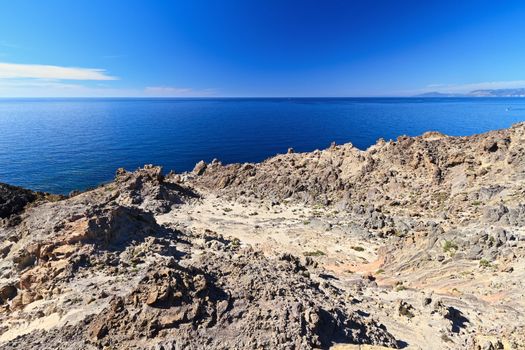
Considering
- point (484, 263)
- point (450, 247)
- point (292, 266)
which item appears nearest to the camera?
point (292, 266)

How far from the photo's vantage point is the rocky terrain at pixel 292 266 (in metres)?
16.1

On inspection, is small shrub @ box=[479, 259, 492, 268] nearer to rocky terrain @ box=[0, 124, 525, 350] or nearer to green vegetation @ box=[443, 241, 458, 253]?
rocky terrain @ box=[0, 124, 525, 350]

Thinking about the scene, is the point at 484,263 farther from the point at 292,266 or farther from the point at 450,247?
the point at 292,266

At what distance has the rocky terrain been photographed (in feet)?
53.0

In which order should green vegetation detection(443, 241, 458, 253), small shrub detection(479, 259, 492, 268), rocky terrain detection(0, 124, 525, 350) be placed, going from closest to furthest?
rocky terrain detection(0, 124, 525, 350) → small shrub detection(479, 259, 492, 268) → green vegetation detection(443, 241, 458, 253)

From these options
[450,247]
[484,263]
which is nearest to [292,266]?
[450,247]

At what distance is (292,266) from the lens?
25.5 metres

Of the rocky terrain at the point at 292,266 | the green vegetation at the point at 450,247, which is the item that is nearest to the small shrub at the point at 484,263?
the rocky terrain at the point at 292,266

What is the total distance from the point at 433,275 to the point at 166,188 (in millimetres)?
41296

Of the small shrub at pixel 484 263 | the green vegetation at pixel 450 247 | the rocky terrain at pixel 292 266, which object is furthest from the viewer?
the green vegetation at pixel 450 247

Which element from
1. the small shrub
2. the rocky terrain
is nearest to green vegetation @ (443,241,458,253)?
the rocky terrain

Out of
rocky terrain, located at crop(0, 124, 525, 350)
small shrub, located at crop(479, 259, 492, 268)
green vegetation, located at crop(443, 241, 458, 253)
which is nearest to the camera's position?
rocky terrain, located at crop(0, 124, 525, 350)

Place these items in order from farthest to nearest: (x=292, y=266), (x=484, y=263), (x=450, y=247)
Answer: (x=450, y=247) → (x=484, y=263) → (x=292, y=266)

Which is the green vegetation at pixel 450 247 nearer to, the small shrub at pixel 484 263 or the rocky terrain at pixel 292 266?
the rocky terrain at pixel 292 266
